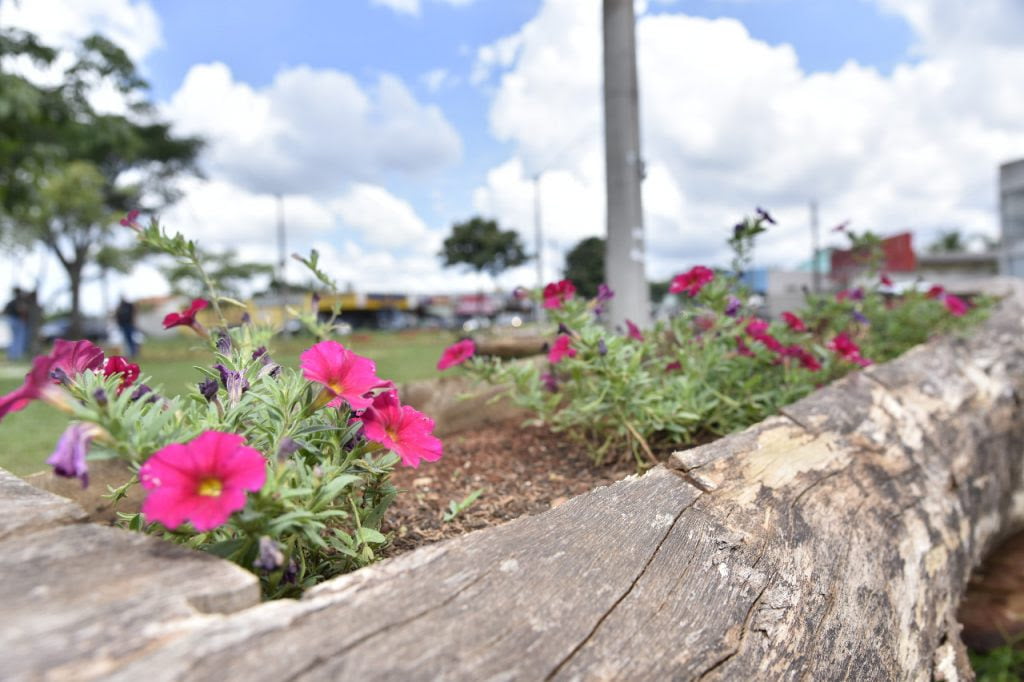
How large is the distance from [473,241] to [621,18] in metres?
40.7

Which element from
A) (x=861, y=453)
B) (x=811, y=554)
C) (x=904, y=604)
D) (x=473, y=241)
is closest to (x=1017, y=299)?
(x=861, y=453)

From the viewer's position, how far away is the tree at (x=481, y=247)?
44.3 m

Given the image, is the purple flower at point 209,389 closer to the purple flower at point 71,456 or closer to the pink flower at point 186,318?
the purple flower at point 71,456

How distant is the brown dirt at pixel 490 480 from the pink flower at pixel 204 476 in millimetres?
659

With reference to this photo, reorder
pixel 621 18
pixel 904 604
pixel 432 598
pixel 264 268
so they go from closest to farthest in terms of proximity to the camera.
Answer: pixel 432 598 < pixel 904 604 < pixel 621 18 < pixel 264 268

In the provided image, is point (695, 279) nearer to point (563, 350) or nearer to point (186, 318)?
point (563, 350)

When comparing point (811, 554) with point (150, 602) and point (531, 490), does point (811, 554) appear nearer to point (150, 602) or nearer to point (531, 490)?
point (531, 490)

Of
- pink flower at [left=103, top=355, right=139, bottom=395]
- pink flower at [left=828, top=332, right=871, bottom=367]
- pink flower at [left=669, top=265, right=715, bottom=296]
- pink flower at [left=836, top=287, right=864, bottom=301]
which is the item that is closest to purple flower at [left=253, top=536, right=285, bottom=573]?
pink flower at [left=103, top=355, right=139, bottom=395]

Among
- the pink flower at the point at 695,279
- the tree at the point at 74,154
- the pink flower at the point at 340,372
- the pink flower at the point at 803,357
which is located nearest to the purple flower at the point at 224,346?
the pink flower at the point at 340,372

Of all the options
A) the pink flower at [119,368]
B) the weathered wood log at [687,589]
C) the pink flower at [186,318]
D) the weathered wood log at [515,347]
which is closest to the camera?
the weathered wood log at [687,589]

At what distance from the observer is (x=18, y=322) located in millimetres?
14570

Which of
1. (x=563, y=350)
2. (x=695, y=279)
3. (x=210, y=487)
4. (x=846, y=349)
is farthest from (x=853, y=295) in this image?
(x=210, y=487)

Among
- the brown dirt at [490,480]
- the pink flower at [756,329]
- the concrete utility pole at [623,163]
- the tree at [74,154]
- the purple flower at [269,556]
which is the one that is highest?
the tree at [74,154]

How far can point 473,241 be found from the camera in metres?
44.7
